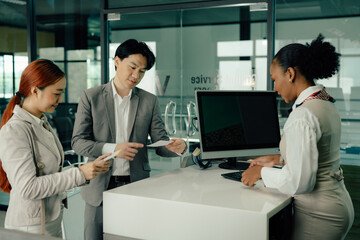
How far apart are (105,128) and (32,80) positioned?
27.2 inches

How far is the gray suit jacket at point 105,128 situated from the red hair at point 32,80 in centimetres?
55

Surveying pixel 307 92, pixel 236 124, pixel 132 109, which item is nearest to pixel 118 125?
pixel 132 109

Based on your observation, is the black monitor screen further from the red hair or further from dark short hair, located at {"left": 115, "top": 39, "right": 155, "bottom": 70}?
the red hair

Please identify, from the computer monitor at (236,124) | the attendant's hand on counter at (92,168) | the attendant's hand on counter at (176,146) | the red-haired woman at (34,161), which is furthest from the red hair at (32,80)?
the computer monitor at (236,124)

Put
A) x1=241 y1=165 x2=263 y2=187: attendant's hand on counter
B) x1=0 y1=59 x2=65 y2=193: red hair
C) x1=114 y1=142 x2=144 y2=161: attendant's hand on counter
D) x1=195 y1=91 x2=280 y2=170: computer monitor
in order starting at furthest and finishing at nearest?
x1=195 y1=91 x2=280 y2=170: computer monitor, x1=114 y1=142 x2=144 y2=161: attendant's hand on counter, x1=241 y1=165 x2=263 y2=187: attendant's hand on counter, x1=0 y1=59 x2=65 y2=193: red hair

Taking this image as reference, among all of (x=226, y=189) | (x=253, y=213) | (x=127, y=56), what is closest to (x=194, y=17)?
(x=127, y=56)

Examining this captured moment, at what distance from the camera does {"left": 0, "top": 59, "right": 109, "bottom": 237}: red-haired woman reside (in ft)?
5.34

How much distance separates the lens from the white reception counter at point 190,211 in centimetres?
161

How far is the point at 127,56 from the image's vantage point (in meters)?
2.37

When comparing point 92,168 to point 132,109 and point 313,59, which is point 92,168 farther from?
point 313,59

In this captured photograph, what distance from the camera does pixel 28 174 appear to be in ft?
5.33

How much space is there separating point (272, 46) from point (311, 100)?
6.31 ft

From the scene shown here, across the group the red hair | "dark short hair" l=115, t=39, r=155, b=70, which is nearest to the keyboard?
"dark short hair" l=115, t=39, r=155, b=70

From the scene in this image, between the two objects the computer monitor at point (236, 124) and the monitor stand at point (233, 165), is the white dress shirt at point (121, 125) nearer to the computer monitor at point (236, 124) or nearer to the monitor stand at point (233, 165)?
the computer monitor at point (236, 124)
